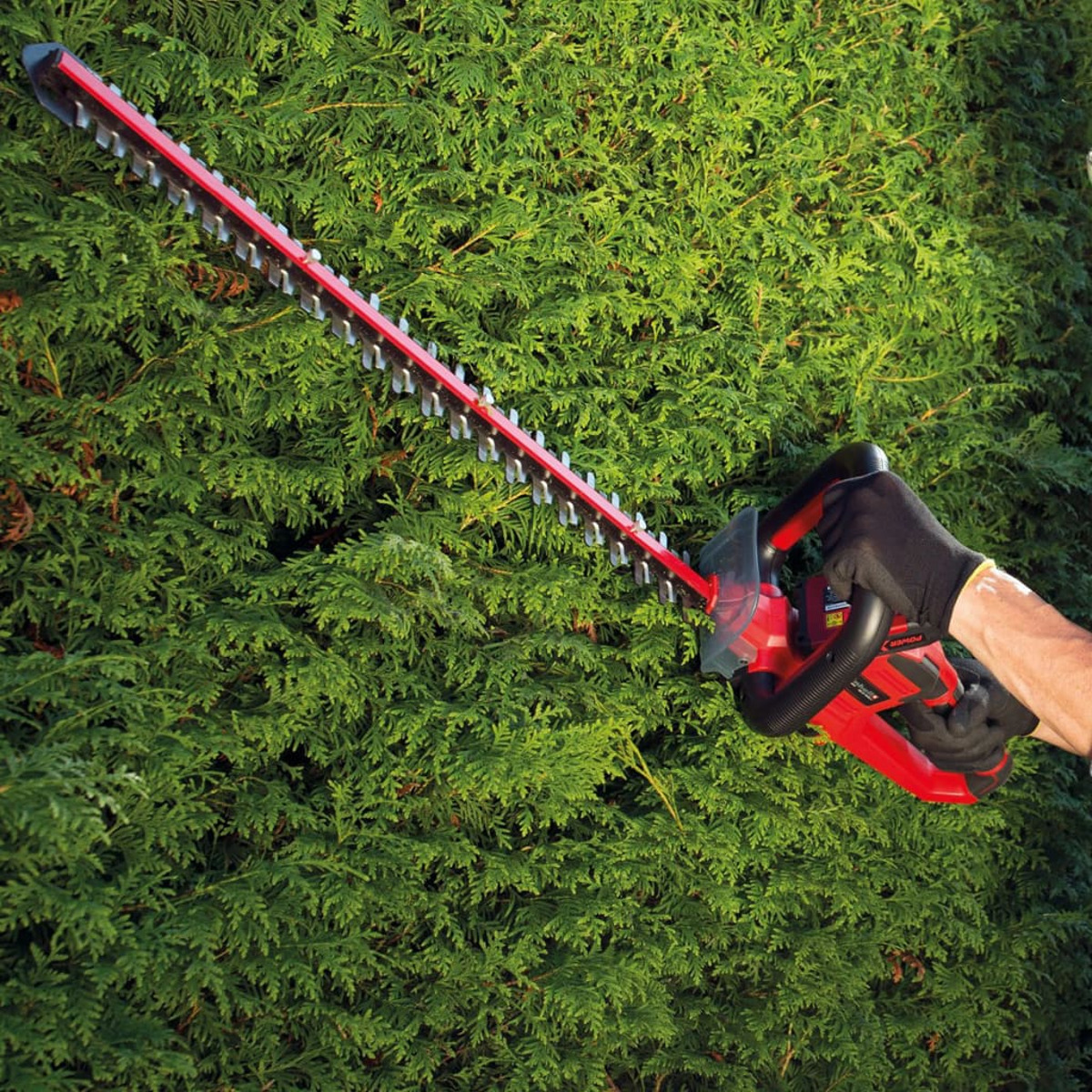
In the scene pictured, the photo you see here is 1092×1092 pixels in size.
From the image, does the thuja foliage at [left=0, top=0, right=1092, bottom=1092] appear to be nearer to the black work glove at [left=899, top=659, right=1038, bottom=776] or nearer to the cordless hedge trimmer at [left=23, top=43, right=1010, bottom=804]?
the cordless hedge trimmer at [left=23, top=43, right=1010, bottom=804]

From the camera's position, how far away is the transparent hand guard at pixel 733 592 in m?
3.04

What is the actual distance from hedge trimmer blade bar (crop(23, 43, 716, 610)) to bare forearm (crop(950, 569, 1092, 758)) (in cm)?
→ 81

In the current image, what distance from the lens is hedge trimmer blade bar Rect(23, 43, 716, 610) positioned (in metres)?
2.43

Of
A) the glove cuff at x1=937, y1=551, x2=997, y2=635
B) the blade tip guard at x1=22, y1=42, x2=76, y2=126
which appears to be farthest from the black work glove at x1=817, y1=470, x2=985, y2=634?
the blade tip guard at x1=22, y1=42, x2=76, y2=126

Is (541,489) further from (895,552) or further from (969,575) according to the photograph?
(969,575)

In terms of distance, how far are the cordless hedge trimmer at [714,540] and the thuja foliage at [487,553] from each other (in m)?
0.19

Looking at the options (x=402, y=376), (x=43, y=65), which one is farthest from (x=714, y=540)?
(x=43, y=65)

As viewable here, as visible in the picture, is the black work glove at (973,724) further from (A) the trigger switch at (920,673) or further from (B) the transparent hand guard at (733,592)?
(B) the transparent hand guard at (733,592)

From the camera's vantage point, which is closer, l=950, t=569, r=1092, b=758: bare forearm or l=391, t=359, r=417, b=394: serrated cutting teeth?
l=950, t=569, r=1092, b=758: bare forearm

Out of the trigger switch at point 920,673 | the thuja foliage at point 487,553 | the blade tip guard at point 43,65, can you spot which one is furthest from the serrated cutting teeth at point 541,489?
the blade tip guard at point 43,65

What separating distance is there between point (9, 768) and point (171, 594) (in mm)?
560

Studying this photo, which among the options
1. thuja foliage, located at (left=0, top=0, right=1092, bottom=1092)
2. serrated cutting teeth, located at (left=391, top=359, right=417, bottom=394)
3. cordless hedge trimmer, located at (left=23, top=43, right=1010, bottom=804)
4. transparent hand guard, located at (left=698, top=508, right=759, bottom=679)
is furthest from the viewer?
transparent hand guard, located at (left=698, top=508, right=759, bottom=679)

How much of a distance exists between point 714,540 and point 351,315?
1108mm

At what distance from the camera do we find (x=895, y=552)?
2.63 meters
